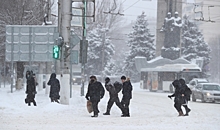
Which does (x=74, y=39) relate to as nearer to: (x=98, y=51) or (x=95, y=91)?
(x=95, y=91)

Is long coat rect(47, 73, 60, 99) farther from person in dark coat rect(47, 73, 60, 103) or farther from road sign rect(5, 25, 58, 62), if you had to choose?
road sign rect(5, 25, 58, 62)

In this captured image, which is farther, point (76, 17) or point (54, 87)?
point (76, 17)

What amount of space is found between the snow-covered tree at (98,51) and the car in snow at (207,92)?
166ft

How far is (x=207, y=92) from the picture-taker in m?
30.8

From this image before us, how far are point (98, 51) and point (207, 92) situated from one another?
54.8 meters

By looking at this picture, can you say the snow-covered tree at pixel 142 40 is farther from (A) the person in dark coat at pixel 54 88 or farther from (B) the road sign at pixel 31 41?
(A) the person in dark coat at pixel 54 88

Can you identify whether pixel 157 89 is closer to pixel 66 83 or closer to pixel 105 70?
pixel 66 83

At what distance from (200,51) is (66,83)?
54815 mm

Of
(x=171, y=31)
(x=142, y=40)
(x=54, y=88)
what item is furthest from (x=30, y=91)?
(x=142, y=40)

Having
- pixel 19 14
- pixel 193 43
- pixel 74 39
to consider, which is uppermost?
pixel 19 14

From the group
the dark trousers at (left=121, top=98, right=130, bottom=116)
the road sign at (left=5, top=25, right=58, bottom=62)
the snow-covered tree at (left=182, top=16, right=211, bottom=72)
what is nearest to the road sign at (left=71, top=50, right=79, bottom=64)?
the road sign at (left=5, top=25, right=58, bottom=62)

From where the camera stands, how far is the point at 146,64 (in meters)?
59.4

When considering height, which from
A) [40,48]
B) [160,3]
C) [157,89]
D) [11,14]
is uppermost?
[160,3]

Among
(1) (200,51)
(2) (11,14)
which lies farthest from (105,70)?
(2) (11,14)
